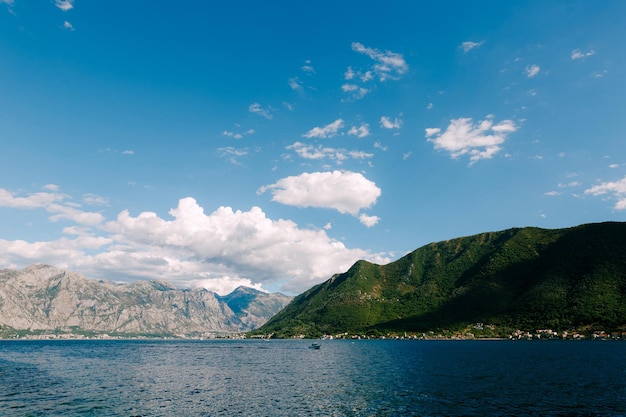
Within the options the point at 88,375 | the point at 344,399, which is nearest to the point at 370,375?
the point at 344,399

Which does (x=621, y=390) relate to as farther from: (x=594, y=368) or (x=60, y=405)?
(x=60, y=405)

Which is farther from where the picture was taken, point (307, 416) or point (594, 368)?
point (594, 368)

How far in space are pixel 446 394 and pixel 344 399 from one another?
66.2ft

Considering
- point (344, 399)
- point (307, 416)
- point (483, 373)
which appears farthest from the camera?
point (483, 373)

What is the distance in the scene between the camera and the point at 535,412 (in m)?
58.0

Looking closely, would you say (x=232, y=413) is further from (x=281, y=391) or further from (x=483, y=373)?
(x=483, y=373)

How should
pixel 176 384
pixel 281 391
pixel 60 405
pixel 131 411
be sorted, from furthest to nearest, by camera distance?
pixel 176 384 → pixel 281 391 → pixel 60 405 → pixel 131 411

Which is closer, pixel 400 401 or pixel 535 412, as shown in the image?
pixel 535 412

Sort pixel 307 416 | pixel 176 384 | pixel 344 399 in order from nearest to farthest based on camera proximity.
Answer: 1. pixel 307 416
2. pixel 344 399
3. pixel 176 384

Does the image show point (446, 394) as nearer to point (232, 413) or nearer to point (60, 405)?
point (232, 413)

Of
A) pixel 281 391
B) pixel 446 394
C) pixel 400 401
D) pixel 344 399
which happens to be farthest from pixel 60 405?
pixel 446 394

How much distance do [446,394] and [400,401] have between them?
40.1 ft

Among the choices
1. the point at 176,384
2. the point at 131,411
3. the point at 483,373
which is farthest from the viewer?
the point at 483,373

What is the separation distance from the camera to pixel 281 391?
270 ft
